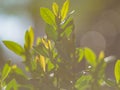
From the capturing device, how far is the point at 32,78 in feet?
1.05

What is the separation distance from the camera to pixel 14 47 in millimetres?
351

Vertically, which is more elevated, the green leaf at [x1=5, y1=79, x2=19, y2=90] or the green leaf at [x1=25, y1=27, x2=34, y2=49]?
the green leaf at [x1=25, y1=27, x2=34, y2=49]

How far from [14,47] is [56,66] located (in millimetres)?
58

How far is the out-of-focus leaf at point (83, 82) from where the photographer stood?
0.32m

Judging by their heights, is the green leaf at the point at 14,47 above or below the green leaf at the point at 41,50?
above

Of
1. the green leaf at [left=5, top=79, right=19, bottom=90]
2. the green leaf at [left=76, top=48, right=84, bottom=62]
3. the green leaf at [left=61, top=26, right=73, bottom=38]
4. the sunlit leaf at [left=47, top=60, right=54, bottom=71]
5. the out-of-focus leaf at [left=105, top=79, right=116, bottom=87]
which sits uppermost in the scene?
the green leaf at [left=61, top=26, right=73, bottom=38]

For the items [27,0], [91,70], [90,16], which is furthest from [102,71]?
[27,0]

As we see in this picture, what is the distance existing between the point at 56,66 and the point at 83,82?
0.03 m

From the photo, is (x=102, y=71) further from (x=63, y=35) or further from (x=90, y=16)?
(x=90, y=16)

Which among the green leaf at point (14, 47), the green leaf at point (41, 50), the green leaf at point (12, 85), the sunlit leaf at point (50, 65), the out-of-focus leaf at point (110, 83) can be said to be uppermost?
the green leaf at point (14, 47)

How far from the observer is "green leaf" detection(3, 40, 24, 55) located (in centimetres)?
35

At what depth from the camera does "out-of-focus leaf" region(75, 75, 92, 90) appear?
32 centimetres

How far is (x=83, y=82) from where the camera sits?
32 centimetres

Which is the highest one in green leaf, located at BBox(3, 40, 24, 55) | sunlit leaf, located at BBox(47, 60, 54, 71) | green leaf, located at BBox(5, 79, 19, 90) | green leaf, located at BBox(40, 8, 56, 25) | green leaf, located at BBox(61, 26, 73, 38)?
green leaf, located at BBox(40, 8, 56, 25)
